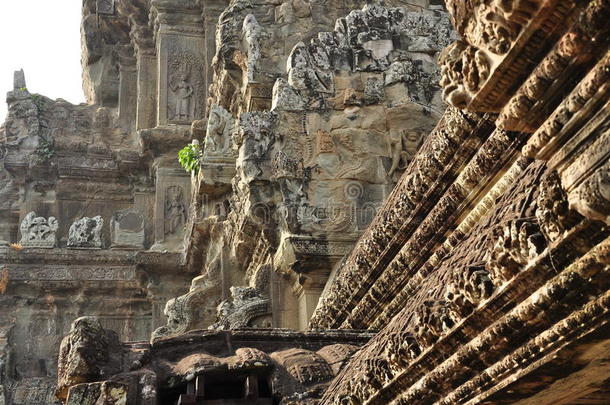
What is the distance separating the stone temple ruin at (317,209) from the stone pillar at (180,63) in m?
0.05

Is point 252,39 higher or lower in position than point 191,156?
lower

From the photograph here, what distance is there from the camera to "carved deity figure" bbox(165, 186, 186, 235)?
1981 cm

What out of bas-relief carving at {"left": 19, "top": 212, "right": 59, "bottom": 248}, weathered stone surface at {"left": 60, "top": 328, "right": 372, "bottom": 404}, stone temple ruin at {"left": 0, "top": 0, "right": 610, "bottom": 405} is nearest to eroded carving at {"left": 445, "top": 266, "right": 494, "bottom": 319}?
stone temple ruin at {"left": 0, "top": 0, "right": 610, "bottom": 405}

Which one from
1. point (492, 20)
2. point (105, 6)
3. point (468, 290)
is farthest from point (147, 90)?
point (492, 20)

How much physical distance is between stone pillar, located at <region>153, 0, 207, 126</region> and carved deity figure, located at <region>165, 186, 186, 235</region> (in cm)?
178

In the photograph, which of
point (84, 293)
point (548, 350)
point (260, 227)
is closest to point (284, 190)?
point (260, 227)

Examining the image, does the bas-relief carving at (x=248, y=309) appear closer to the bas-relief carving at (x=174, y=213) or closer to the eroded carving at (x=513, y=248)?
the eroded carving at (x=513, y=248)

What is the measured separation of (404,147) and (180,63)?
12.7 meters

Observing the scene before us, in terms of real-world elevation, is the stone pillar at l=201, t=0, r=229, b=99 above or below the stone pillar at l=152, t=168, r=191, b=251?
above

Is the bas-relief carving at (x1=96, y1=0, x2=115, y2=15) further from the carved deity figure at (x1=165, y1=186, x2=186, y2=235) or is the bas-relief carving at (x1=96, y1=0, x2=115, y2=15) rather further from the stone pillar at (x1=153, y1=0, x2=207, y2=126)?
the carved deity figure at (x1=165, y1=186, x2=186, y2=235)

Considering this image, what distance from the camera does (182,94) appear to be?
20.8 meters

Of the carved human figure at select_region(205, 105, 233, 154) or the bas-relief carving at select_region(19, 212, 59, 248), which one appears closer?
the carved human figure at select_region(205, 105, 233, 154)

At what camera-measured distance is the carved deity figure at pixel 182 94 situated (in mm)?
20544

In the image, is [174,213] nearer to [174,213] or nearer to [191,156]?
[174,213]
